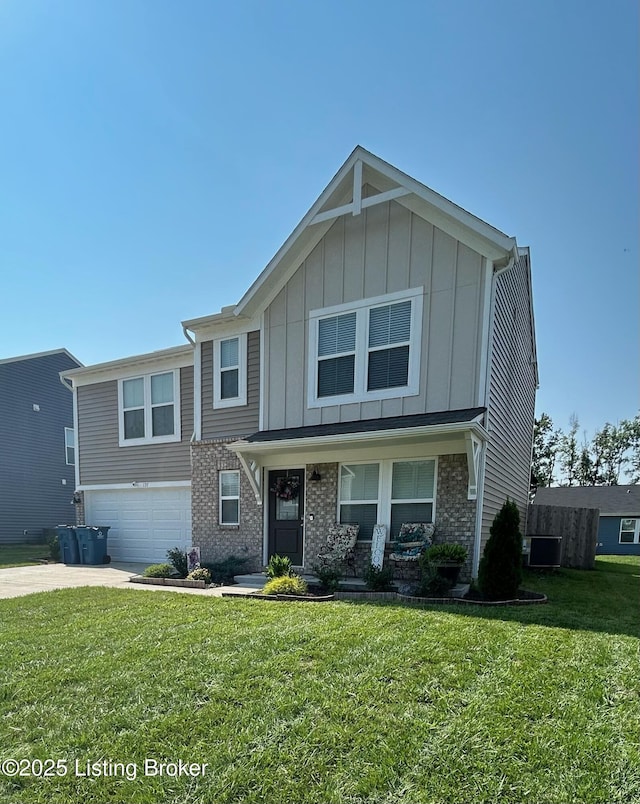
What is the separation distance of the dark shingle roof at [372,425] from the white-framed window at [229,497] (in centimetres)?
130

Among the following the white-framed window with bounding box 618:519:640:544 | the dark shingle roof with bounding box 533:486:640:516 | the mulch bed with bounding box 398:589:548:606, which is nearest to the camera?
the mulch bed with bounding box 398:589:548:606

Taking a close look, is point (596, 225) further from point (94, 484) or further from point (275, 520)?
point (94, 484)

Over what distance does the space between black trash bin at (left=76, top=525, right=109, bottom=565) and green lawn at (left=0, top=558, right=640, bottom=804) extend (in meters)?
6.98

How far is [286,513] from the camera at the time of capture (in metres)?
9.05

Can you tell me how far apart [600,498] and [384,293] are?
76.1 feet

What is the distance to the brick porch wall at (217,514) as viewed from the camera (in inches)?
360

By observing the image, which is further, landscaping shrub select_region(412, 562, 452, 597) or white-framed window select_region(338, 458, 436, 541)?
white-framed window select_region(338, 458, 436, 541)

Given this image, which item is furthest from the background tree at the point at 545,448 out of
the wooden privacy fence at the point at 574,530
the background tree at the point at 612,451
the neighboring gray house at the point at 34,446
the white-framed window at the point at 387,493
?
the neighboring gray house at the point at 34,446

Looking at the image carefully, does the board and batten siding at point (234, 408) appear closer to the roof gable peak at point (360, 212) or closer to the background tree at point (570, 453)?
the roof gable peak at point (360, 212)

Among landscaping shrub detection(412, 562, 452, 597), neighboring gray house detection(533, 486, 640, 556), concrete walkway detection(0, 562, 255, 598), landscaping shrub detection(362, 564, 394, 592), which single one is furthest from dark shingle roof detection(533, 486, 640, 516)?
concrete walkway detection(0, 562, 255, 598)

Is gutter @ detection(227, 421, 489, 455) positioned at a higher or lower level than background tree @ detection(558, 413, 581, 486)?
higher

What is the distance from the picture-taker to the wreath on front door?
895 cm

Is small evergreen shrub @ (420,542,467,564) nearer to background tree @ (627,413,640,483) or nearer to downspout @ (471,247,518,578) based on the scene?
downspout @ (471,247,518,578)

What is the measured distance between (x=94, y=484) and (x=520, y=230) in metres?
13.5
